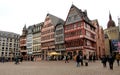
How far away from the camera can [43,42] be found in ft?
228

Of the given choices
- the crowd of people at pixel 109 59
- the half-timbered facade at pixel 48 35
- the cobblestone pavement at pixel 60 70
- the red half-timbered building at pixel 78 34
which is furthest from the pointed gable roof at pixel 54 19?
the cobblestone pavement at pixel 60 70

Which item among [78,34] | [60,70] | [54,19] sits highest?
[54,19]

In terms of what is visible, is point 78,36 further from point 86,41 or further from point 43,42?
point 43,42

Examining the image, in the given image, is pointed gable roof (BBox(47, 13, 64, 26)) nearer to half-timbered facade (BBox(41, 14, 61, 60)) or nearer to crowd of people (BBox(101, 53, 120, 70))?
half-timbered facade (BBox(41, 14, 61, 60))

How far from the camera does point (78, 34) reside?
53875 millimetres

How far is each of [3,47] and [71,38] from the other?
70.1 m

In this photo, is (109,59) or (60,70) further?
(109,59)

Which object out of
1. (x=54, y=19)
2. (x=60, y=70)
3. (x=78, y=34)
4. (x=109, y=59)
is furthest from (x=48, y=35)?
(x=60, y=70)

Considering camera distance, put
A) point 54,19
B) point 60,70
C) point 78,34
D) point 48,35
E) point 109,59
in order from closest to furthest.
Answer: point 60,70 → point 109,59 → point 78,34 → point 48,35 → point 54,19

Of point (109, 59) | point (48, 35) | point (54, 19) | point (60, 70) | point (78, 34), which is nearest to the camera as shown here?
point (60, 70)

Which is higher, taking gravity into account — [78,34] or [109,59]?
[78,34]

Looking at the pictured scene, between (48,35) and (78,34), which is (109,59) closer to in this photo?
(78,34)

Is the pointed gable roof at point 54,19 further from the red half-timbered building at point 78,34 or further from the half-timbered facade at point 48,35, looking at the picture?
the red half-timbered building at point 78,34

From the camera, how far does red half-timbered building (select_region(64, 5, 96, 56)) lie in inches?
2063
